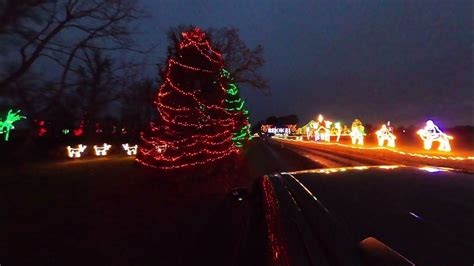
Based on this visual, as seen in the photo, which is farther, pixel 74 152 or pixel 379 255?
pixel 74 152

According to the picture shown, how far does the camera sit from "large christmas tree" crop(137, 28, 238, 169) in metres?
17.3

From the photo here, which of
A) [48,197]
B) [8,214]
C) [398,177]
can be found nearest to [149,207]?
[8,214]

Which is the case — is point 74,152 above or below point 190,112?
below

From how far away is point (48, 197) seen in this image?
13.9m

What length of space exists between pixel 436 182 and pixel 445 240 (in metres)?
1.03

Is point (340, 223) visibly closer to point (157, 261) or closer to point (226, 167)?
point (157, 261)

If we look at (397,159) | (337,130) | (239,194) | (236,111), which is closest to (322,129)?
(337,130)

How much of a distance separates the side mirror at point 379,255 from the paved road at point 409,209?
0.18 ft

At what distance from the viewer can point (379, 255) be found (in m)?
1.97

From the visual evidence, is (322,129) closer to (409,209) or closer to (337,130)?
(337,130)

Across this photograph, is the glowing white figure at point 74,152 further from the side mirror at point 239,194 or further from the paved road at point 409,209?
the paved road at point 409,209

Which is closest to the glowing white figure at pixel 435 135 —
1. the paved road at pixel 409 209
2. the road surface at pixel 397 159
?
the road surface at pixel 397 159

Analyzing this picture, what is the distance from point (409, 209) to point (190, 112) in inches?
596

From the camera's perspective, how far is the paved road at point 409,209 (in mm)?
2029
